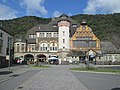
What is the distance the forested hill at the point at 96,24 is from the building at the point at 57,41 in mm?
35964

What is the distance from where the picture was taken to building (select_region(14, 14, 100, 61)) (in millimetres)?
76375

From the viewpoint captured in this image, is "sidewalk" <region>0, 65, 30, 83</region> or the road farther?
"sidewalk" <region>0, 65, 30, 83</region>

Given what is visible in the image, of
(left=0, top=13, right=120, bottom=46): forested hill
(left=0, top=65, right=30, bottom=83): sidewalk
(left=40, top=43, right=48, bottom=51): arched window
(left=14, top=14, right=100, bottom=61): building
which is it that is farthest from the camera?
(left=0, top=13, right=120, bottom=46): forested hill

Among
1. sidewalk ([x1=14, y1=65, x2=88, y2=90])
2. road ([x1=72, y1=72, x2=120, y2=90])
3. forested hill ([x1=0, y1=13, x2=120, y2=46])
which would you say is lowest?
road ([x1=72, y1=72, x2=120, y2=90])

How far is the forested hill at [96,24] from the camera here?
125m

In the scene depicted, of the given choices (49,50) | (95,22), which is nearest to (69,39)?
(49,50)

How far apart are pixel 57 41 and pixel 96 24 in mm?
69374

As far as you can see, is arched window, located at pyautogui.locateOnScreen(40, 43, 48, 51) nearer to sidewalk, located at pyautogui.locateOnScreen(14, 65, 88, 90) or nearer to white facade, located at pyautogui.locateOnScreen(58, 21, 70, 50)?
white facade, located at pyautogui.locateOnScreen(58, 21, 70, 50)

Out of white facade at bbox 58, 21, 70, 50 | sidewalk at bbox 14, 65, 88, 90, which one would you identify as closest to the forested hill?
white facade at bbox 58, 21, 70, 50

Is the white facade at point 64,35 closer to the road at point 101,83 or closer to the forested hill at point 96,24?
the forested hill at point 96,24

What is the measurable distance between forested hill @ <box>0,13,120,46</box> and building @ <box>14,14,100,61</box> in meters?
36.0

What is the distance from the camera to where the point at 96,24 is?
469ft

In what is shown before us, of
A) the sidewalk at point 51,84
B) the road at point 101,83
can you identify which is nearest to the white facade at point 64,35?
the road at point 101,83

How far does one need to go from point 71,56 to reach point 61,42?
6.86 m
